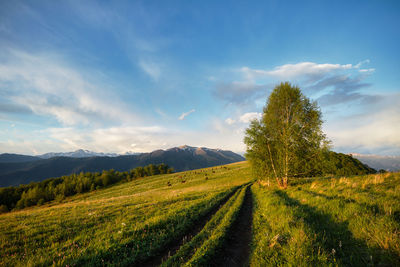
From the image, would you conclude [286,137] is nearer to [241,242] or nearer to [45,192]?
[241,242]

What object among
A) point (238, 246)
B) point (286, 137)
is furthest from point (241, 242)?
point (286, 137)

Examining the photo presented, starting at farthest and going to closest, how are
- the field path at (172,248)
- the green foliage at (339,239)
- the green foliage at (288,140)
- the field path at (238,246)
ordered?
1. the green foliage at (288,140)
2. the field path at (172,248)
3. the field path at (238,246)
4. the green foliage at (339,239)

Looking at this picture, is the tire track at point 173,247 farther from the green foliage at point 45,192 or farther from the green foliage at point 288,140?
the green foliage at point 45,192

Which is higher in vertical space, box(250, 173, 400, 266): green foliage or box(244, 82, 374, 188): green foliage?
box(244, 82, 374, 188): green foliage

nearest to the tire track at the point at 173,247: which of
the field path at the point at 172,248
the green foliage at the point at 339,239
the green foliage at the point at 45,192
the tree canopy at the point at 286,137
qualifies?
the field path at the point at 172,248

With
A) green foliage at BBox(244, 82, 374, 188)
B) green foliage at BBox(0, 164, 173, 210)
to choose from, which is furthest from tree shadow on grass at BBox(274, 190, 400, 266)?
green foliage at BBox(0, 164, 173, 210)

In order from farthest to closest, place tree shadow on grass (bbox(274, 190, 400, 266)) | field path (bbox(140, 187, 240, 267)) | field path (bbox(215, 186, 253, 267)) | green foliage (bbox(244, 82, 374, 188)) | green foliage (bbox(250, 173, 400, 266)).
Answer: green foliage (bbox(244, 82, 374, 188)), field path (bbox(140, 187, 240, 267)), field path (bbox(215, 186, 253, 267)), green foliage (bbox(250, 173, 400, 266)), tree shadow on grass (bbox(274, 190, 400, 266))

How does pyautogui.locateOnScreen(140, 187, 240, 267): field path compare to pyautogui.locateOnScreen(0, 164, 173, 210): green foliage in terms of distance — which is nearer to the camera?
pyautogui.locateOnScreen(140, 187, 240, 267): field path

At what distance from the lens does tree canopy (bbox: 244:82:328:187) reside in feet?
53.8

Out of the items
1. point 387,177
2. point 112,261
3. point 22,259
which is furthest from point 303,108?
point 22,259

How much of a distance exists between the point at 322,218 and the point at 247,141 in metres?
13.4

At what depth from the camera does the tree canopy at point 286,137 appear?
1639 centimetres

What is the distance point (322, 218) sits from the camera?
23.2ft

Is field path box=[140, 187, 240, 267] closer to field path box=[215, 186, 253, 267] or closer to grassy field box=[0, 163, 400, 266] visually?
grassy field box=[0, 163, 400, 266]
